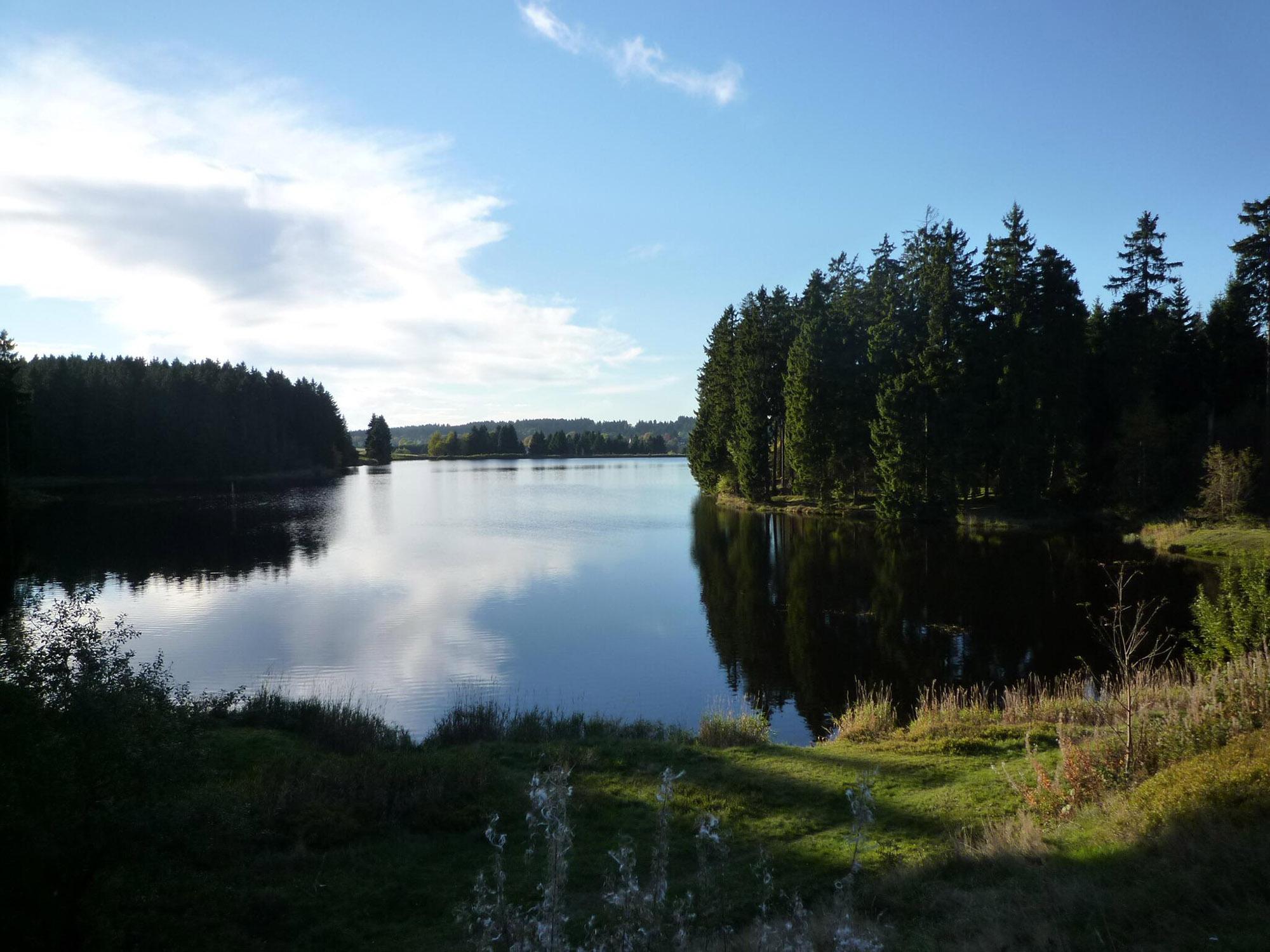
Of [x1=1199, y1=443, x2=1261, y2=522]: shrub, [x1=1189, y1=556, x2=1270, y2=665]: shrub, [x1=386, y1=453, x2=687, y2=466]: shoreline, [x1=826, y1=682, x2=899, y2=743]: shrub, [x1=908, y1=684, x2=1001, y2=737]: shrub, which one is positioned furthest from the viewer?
[x1=386, y1=453, x2=687, y2=466]: shoreline

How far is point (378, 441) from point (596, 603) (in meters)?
117

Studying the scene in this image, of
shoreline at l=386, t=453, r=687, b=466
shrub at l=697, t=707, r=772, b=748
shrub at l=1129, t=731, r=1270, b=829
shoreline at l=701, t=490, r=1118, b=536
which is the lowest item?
shrub at l=697, t=707, r=772, b=748

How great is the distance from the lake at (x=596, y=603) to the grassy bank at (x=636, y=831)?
4.12 meters

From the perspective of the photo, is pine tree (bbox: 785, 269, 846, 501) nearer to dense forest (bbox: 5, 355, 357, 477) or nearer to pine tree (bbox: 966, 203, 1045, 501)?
pine tree (bbox: 966, 203, 1045, 501)

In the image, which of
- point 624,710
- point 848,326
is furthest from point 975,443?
point 624,710

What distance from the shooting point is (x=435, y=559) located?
31.8 meters

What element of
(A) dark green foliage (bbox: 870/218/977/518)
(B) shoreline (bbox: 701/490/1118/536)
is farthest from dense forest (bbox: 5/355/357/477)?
(A) dark green foliage (bbox: 870/218/977/518)

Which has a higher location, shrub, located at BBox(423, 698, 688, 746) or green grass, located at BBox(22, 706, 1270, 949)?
green grass, located at BBox(22, 706, 1270, 949)

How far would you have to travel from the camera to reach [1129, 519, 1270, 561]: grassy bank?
28094 millimetres

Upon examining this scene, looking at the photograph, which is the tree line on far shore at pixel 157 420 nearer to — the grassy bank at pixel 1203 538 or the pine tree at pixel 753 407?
the pine tree at pixel 753 407

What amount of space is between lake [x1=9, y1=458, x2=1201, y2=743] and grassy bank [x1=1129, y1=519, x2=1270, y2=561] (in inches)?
61.2

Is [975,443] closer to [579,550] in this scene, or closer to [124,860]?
[579,550]

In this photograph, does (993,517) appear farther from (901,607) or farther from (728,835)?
(728,835)

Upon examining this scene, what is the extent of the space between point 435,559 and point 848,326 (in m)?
27.7
